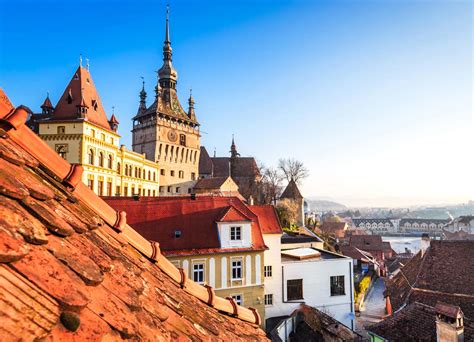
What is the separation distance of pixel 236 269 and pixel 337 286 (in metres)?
8.15

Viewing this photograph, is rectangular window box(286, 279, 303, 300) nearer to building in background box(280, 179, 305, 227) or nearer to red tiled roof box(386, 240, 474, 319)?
red tiled roof box(386, 240, 474, 319)

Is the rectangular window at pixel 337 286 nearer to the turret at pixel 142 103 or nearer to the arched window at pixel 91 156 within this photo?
the arched window at pixel 91 156

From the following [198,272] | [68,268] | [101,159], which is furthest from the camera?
[101,159]

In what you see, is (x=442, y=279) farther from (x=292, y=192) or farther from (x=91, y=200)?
(x=292, y=192)

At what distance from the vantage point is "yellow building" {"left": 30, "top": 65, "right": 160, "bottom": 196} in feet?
87.0

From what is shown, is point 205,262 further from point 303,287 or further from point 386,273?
point 386,273

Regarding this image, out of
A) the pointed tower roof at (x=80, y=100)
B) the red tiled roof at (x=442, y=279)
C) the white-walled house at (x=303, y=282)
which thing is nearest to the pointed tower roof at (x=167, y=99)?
the pointed tower roof at (x=80, y=100)

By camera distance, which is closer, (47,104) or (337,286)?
(337,286)

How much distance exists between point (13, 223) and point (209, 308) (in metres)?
2.38

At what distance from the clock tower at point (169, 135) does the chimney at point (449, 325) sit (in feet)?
136

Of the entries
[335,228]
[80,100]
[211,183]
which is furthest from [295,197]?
[335,228]

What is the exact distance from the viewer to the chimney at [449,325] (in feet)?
34.5

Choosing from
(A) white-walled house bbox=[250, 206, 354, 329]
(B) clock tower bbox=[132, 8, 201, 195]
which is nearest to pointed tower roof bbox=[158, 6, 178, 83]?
(B) clock tower bbox=[132, 8, 201, 195]

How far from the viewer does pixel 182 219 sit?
1678 cm
